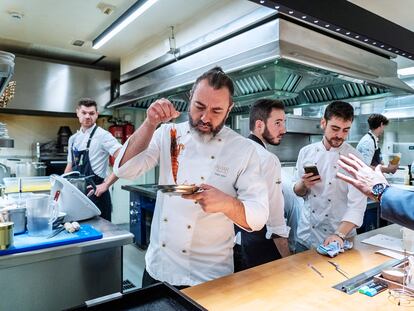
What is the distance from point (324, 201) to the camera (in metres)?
2.27

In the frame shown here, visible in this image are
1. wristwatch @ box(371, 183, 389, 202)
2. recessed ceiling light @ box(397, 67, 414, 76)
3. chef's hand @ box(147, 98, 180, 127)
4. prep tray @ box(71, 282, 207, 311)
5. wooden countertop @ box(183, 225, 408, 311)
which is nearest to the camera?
prep tray @ box(71, 282, 207, 311)

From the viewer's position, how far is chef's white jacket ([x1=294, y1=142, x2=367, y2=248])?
7.30 ft

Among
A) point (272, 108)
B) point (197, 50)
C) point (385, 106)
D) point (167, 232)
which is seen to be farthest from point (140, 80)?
point (385, 106)

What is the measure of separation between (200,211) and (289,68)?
1.55 meters

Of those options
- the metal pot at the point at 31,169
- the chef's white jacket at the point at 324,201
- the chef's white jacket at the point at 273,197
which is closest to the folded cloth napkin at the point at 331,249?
the chef's white jacket at the point at 273,197

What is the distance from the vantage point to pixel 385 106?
585 cm

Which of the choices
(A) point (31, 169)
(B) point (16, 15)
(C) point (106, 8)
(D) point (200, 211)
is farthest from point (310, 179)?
(A) point (31, 169)

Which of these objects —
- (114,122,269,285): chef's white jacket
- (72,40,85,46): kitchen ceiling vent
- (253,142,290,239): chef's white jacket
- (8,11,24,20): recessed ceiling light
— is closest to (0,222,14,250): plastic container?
(114,122,269,285): chef's white jacket

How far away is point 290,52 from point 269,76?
1.09 ft

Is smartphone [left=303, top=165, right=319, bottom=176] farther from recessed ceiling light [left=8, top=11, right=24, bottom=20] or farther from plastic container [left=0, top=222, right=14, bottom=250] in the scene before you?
recessed ceiling light [left=8, top=11, right=24, bottom=20]

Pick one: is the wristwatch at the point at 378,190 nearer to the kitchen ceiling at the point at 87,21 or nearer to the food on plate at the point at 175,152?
the food on plate at the point at 175,152

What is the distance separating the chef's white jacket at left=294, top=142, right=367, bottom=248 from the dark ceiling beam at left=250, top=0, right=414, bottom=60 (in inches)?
33.0

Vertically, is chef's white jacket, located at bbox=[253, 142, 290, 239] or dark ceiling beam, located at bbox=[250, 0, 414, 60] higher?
dark ceiling beam, located at bbox=[250, 0, 414, 60]

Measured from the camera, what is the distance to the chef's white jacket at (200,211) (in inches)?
57.5
